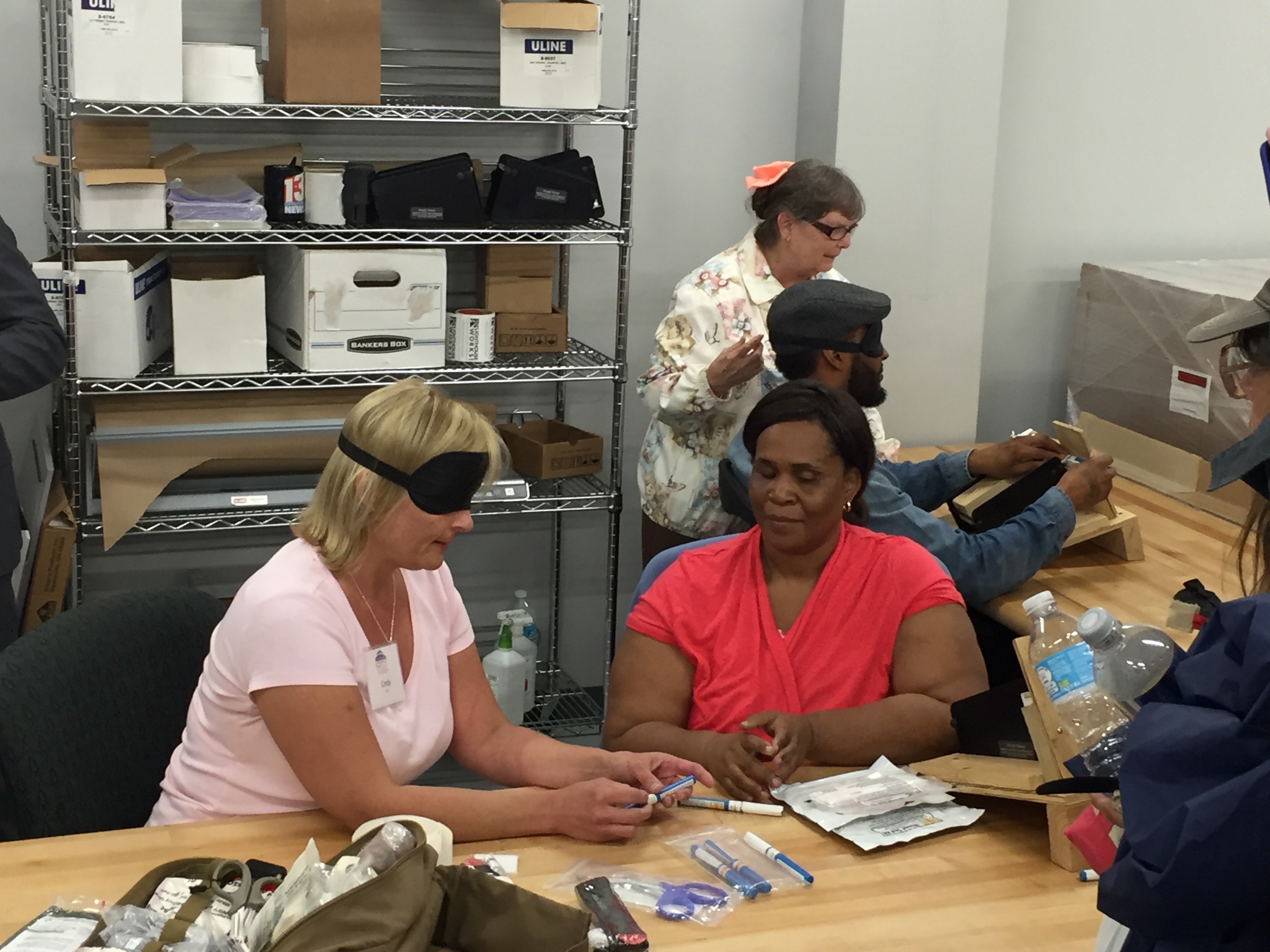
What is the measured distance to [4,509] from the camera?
262cm

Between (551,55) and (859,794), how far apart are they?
2.06m

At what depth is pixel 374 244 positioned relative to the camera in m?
3.25

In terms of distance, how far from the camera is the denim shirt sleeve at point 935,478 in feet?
10.2

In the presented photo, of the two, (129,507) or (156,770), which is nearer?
(156,770)

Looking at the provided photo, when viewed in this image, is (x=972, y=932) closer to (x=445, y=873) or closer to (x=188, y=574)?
(x=445, y=873)

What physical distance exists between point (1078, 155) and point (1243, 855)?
3432 millimetres

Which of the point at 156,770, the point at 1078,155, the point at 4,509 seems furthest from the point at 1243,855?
the point at 1078,155

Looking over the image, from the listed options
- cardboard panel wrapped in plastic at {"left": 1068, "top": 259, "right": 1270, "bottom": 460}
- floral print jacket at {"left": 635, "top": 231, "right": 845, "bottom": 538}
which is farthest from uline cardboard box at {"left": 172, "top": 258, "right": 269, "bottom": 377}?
cardboard panel wrapped in plastic at {"left": 1068, "top": 259, "right": 1270, "bottom": 460}

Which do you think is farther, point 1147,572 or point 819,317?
point 1147,572

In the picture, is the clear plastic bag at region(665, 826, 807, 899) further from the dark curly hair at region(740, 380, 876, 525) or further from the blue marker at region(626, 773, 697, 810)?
the dark curly hair at region(740, 380, 876, 525)

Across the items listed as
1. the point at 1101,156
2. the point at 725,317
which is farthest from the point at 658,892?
the point at 1101,156

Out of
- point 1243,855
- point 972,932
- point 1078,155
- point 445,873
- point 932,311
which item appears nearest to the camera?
point 1243,855

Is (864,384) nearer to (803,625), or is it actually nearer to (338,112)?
(803,625)

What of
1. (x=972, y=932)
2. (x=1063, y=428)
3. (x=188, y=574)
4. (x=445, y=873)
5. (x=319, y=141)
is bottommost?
(x=188, y=574)
